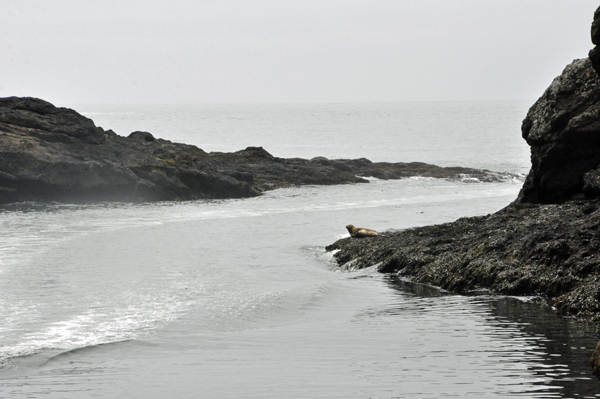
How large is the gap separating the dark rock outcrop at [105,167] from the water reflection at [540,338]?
73.8 feet

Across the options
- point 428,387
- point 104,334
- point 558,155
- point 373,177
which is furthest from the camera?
point 373,177

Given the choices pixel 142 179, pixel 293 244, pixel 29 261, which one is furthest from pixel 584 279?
pixel 142 179

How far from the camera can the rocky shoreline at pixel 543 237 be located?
9.73m

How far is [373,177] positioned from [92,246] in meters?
26.0

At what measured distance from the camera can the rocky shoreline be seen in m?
9.73

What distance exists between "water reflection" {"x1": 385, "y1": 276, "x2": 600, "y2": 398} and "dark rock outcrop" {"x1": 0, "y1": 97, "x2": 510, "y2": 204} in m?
22.5

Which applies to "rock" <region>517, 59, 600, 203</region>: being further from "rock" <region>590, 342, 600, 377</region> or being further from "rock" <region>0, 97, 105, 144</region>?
"rock" <region>0, 97, 105, 144</region>

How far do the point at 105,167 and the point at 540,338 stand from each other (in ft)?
87.2

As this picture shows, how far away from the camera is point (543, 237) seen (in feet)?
35.1

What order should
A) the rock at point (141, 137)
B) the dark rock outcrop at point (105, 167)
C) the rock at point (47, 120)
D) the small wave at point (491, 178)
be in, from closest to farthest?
the dark rock outcrop at point (105, 167) → the rock at point (47, 120) → the rock at point (141, 137) → the small wave at point (491, 178)

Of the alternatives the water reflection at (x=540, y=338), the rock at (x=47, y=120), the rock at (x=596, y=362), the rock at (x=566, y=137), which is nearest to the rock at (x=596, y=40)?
the rock at (x=566, y=137)

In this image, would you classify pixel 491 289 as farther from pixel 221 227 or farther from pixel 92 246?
pixel 221 227

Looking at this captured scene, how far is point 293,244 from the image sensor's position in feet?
62.0

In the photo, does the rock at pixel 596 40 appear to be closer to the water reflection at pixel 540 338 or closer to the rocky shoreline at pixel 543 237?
the rocky shoreline at pixel 543 237
